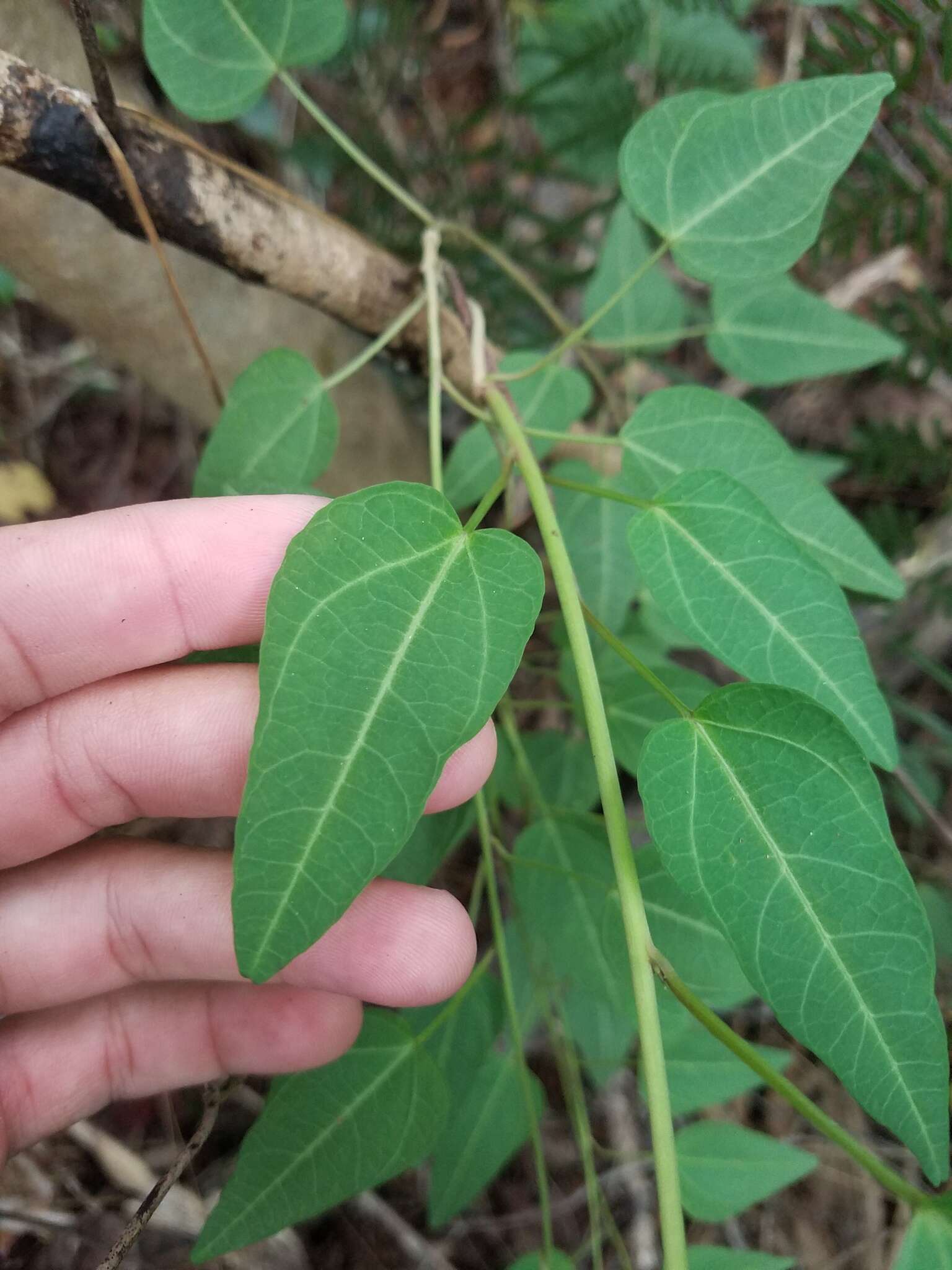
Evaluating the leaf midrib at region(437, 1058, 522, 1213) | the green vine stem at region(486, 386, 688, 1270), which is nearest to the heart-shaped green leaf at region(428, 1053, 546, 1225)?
the leaf midrib at region(437, 1058, 522, 1213)

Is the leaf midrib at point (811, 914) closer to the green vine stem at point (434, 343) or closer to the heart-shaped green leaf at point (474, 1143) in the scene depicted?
the green vine stem at point (434, 343)

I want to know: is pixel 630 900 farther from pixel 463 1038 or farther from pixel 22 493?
pixel 22 493

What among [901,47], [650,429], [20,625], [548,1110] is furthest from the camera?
[901,47]

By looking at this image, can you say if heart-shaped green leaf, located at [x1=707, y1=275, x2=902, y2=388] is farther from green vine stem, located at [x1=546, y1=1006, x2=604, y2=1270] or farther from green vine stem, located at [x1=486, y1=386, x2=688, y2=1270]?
green vine stem, located at [x1=546, y1=1006, x2=604, y2=1270]

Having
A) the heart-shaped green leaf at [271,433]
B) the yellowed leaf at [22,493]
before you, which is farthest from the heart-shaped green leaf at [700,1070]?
the yellowed leaf at [22,493]

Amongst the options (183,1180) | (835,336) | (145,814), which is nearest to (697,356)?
(835,336)

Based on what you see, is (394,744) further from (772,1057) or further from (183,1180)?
(183,1180)
